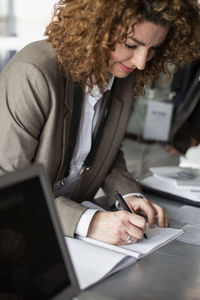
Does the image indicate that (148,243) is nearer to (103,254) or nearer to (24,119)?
(103,254)

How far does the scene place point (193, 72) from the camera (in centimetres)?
357

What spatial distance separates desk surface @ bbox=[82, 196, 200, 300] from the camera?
3.41 feet

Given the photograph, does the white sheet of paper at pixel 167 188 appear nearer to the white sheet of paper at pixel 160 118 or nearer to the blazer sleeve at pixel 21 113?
the blazer sleeve at pixel 21 113

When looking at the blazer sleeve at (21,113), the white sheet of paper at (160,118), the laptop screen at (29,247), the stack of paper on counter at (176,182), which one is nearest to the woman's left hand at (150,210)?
the stack of paper on counter at (176,182)

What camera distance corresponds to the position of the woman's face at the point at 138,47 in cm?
135

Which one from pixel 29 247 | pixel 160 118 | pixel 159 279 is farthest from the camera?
pixel 160 118

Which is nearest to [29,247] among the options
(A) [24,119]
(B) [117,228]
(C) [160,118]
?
(B) [117,228]

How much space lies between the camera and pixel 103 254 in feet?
3.98

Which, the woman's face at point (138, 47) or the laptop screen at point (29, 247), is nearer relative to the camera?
the laptop screen at point (29, 247)

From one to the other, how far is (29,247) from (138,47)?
2.60ft

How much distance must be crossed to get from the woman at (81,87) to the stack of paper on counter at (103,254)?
0.03 metres

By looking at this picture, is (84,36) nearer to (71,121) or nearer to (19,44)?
(71,121)

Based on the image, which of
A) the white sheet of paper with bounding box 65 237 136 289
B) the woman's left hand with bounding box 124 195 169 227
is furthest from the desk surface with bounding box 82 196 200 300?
the woman's left hand with bounding box 124 195 169 227

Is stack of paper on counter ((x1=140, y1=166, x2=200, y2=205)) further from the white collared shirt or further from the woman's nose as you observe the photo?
the woman's nose
